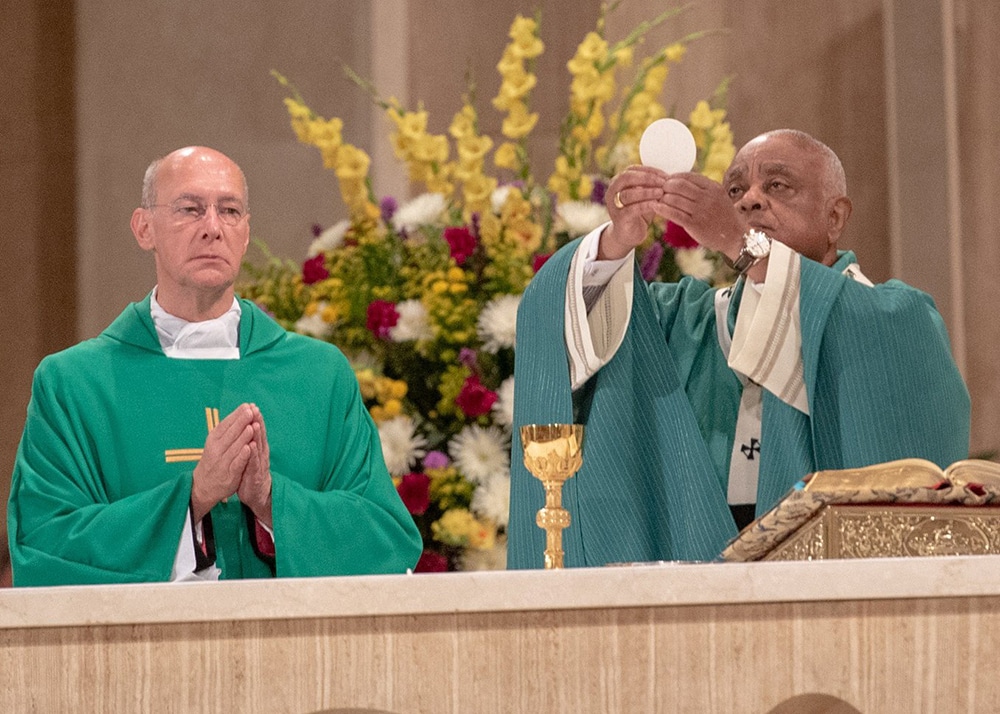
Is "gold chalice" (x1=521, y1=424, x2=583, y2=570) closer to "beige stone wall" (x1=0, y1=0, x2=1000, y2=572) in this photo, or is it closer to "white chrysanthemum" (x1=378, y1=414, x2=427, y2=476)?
"white chrysanthemum" (x1=378, y1=414, x2=427, y2=476)

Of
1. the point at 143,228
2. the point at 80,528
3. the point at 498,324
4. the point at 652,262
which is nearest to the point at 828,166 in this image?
the point at 652,262

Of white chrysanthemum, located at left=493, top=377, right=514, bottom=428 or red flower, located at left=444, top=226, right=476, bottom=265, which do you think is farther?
red flower, located at left=444, top=226, right=476, bottom=265

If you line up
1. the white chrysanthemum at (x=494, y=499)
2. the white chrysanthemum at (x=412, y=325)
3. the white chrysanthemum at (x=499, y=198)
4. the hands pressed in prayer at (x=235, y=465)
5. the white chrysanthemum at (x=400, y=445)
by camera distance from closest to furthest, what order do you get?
the hands pressed in prayer at (x=235, y=465) → the white chrysanthemum at (x=494, y=499) → the white chrysanthemum at (x=400, y=445) → the white chrysanthemum at (x=412, y=325) → the white chrysanthemum at (x=499, y=198)

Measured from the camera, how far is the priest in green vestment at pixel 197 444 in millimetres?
3172

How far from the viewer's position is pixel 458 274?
15.3ft

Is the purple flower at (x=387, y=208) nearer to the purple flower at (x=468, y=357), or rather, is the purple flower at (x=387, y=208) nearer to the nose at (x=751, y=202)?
the purple flower at (x=468, y=357)

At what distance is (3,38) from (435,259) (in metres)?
2.40

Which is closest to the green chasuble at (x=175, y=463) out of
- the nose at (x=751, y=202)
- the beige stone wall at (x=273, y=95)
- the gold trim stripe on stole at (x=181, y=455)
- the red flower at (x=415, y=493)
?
the gold trim stripe on stole at (x=181, y=455)

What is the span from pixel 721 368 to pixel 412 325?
113 centimetres

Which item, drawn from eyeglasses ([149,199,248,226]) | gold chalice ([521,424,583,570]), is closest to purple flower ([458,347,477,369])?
eyeglasses ([149,199,248,226])

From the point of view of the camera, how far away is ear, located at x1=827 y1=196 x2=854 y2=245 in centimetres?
399

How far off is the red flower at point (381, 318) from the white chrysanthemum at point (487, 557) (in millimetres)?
679

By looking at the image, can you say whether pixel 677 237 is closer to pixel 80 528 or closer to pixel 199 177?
pixel 199 177

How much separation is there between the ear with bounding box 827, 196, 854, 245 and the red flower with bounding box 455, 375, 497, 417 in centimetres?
108
